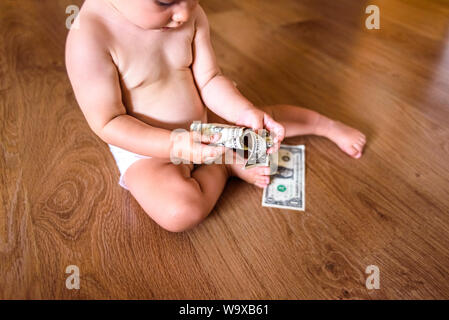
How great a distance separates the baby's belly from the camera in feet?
2.52

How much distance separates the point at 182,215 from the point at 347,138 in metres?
0.56

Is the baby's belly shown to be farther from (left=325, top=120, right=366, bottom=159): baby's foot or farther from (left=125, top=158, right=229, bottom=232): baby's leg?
(left=325, top=120, right=366, bottom=159): baby's foot

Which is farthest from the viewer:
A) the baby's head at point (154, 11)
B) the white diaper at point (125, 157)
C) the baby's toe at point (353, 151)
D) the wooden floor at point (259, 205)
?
the baby's toe at point (353, 151)

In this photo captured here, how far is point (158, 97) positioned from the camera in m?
0.79

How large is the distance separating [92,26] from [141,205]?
0.41 m

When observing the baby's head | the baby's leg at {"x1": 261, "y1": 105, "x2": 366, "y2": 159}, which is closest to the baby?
the baby's head

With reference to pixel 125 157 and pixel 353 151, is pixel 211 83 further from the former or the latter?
pixel 353 151

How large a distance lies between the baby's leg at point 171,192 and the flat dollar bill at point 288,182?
154 millimetres

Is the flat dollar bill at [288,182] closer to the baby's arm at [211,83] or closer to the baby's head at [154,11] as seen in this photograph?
the baby's arm at [211,83]

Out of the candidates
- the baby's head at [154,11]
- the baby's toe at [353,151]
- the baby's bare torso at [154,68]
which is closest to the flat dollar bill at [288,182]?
the baby's toe at [353,151]

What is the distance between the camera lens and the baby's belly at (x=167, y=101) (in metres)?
0.77

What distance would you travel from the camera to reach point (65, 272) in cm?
75

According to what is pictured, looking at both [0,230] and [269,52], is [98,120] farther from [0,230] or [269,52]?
[269,52]

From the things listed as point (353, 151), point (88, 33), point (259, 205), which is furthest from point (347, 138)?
point (88, 33)
